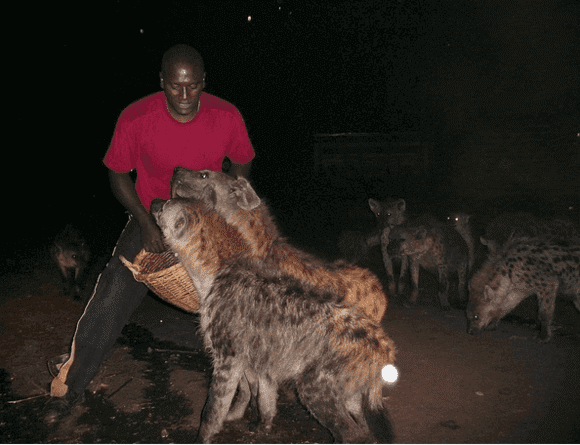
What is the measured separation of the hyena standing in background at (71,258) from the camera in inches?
209

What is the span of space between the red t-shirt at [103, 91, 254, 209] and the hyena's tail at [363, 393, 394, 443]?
1.52 m

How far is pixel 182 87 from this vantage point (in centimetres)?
253

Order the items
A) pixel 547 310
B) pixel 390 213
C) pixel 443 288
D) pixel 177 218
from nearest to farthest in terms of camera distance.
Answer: pixel 177 218 < pixel 547 310 < pixel 443 288 < pixel 390 213

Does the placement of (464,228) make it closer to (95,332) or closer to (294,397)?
(294,397)

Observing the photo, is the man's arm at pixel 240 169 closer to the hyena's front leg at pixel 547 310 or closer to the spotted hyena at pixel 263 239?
the spotted hyena at pixel 263 239

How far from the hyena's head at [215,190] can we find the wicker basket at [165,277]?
35 centimetres

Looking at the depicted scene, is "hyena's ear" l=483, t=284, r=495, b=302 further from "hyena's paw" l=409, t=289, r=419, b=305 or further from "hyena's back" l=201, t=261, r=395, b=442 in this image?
"hyena's back" l=201, t=261, r=395, b=442

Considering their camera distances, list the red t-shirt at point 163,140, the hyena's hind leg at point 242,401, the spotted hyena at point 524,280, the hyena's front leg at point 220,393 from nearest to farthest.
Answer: the hyena's front leg at point 220,393
the red t-shirt at point 163,140
the hyena's hind leg at point 242,401
the spotted hyena at point 524,280

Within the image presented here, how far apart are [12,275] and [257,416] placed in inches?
183

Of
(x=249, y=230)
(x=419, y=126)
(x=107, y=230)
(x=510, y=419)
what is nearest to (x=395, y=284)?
(x=510, y=419)

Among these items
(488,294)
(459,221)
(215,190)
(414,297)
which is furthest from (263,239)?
(459,221)

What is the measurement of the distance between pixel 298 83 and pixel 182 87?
26.0 ft

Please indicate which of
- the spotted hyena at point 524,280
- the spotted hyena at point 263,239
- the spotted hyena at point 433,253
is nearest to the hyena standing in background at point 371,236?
the spotted hyena at point 433,253

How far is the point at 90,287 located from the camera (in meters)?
5.50
